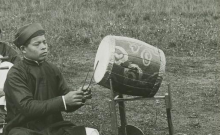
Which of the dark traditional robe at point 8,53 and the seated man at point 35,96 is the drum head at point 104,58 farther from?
the dark traditional robe at point 8,53

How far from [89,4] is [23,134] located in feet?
38.0

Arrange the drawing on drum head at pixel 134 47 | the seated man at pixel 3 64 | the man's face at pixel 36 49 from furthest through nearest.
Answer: the seated man at pixel 3 64 < the drawing on drum head at pixel 134 47 < the man's face at pixel 36 49

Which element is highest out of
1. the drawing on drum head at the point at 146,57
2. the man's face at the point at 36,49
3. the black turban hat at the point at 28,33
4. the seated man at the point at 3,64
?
the black turban hat at the point at 28,33

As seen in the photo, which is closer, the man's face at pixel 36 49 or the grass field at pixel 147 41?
the man's face at pixel 36 49

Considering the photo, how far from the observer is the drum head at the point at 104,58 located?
4234 mm

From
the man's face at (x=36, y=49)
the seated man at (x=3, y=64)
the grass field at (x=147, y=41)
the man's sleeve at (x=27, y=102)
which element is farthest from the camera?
the grass field at (x=147, y=41)

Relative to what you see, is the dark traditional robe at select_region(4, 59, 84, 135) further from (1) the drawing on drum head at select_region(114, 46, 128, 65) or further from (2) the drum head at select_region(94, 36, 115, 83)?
(1) the drawing on drum head at select_region(114, 46, 128, 65)

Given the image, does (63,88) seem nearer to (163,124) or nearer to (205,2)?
(163,124)

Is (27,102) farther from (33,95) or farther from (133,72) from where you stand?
(133,72)

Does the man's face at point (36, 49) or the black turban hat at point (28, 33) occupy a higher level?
the black turban hat at point (28, 33)

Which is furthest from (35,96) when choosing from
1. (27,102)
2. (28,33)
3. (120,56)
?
(120,56)

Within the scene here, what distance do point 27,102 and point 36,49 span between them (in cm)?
46

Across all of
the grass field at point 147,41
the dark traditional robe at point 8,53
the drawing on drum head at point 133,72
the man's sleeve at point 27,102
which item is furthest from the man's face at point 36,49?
the grass field at point 147,41

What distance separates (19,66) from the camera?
390 centimetres
